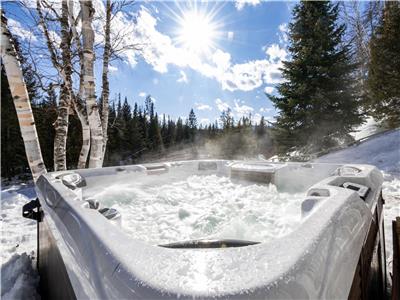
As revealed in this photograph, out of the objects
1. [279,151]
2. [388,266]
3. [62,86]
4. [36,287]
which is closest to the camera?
[36,287]

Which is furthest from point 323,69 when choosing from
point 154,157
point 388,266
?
point 154,157


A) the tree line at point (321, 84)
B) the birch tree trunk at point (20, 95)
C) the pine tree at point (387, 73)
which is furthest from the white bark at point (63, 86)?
the pine tree at point (387, 73)

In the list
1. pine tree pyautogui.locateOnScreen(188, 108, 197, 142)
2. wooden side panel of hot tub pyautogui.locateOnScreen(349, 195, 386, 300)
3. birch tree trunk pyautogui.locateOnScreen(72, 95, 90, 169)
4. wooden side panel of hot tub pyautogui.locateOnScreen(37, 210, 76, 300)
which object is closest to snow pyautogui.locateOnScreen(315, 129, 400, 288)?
wooden side panel of hot tub pyautogui.locateOnScreen(349, 195, 386, 300)

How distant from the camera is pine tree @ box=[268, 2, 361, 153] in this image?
723 centimetres

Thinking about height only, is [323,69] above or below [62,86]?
above

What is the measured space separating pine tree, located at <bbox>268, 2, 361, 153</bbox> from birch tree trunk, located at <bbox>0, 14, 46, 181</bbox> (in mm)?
6487

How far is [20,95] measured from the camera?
287 cm

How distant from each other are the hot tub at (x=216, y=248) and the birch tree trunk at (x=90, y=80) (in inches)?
75.5

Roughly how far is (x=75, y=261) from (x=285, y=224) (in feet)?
4.57

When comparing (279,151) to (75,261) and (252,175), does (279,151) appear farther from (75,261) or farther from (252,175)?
(75,261)

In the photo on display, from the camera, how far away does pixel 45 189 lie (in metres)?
1.66

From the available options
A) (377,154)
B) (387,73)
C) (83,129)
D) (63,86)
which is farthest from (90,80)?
(387,73)

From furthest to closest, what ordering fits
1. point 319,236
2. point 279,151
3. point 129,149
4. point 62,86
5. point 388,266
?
1. point 129,149
2. point 279,151
3. point 62,86
4. point 388,266
5. point 319,236

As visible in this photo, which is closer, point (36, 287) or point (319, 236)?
point (319, 236)
